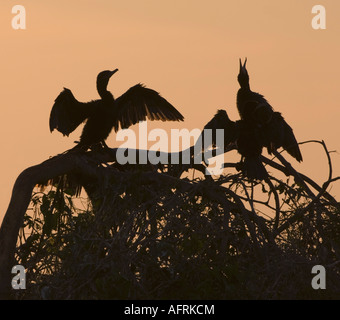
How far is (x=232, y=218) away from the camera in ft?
27.5

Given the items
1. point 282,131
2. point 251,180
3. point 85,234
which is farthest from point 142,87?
point 85,234

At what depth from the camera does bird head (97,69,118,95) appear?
36.1 ft

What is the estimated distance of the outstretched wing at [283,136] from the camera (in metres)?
10.3

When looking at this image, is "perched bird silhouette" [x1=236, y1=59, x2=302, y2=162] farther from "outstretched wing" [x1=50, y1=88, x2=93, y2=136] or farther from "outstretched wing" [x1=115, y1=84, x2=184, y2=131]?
"outstretched wing" [x1=50, y1=88, x2=93, y2=136]

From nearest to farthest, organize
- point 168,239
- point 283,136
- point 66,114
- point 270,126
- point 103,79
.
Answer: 1. point 168,239
2. point 283,136
3. point 270,126
4. point 66,114
5. point 103,79

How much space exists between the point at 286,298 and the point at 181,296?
87 cm

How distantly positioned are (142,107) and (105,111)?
0.55 m

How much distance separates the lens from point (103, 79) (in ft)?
36.4

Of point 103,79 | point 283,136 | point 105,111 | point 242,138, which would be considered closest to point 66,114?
point 105,111

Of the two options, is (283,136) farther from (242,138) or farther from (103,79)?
(103,79)

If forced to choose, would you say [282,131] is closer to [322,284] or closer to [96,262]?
[322,284]

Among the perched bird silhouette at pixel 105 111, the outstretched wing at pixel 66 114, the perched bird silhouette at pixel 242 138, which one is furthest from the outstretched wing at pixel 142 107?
the perched bird silhouette at pixel 242 138

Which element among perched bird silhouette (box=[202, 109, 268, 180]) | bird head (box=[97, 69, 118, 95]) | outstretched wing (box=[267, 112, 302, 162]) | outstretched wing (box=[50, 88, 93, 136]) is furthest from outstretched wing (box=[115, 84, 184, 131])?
outstretched wing (box=[267, 112, 302, 162])

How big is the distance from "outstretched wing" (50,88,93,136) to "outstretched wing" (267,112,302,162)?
221 cm
